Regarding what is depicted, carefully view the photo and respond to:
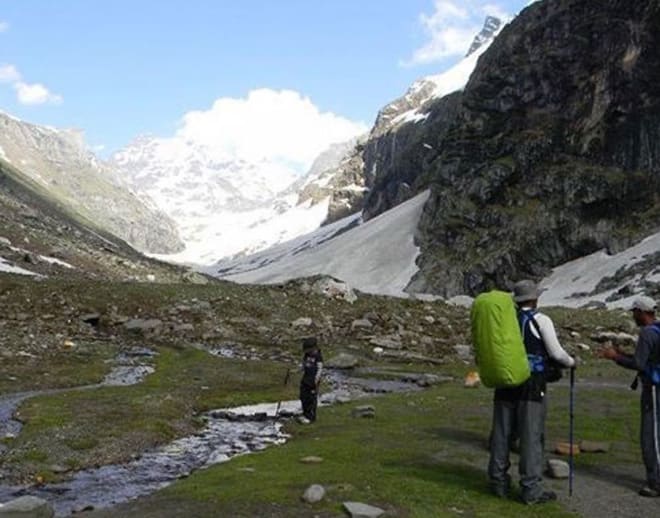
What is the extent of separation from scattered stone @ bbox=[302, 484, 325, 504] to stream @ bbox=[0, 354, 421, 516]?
15.1ft

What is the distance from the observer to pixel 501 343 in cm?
1470

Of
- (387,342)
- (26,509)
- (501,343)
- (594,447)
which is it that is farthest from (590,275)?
(26,509)

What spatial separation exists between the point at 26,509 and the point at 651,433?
12.4 m

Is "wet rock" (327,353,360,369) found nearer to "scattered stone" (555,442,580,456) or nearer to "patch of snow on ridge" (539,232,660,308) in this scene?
"scattered stone" (555,442,580,456)

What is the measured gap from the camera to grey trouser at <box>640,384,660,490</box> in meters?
15.5

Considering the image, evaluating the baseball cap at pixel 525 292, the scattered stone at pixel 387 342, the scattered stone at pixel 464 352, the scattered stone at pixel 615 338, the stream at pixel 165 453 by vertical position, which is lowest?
the stream at pixel 165 453

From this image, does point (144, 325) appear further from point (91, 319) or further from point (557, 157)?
point (557, 157)

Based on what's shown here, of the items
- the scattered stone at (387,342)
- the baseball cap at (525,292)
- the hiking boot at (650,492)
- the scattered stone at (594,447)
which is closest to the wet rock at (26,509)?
the baseball cap at (525,292)

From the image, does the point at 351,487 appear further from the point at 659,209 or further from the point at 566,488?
the point at 659,209

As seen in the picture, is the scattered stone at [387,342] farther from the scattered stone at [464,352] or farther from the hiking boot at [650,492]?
the hiking boot at [650,492]

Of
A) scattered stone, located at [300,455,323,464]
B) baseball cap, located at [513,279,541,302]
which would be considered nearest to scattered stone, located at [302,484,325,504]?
scattered stone, located at [300,455,323,464]

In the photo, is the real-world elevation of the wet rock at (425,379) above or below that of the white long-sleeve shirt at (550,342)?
below

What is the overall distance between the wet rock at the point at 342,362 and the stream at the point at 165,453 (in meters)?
6.51

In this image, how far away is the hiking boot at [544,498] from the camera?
48.1 ft
